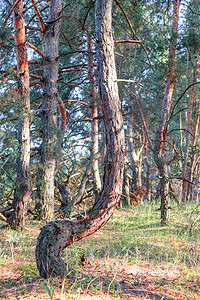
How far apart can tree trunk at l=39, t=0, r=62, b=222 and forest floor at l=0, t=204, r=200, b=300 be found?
155 cm

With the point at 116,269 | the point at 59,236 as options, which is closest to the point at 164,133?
the point at 116,269

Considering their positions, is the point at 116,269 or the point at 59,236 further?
the point at 116,269

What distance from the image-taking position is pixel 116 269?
489 centimetres

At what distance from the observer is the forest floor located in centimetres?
389

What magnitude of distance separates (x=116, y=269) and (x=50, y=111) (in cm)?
574

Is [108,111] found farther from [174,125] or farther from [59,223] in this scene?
[174,125]

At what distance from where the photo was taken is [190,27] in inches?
375

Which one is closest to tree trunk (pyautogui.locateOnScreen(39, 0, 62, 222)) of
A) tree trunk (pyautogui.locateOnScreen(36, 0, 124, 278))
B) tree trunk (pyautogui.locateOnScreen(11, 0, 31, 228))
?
tree trunk (pyautogui.locateOnScreen(11, 0, 31, 228))

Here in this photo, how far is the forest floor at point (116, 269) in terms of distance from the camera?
3.89 meters

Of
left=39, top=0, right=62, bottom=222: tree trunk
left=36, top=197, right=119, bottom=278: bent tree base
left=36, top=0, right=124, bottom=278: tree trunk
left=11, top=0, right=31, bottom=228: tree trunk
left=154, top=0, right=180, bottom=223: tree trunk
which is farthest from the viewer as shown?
left=39, top=0, right=62, bottom=222: tree trunk

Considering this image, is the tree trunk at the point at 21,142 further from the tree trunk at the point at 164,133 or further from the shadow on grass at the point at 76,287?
the tree trunk at the point at 164,133

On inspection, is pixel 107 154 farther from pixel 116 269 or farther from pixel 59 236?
pixel 116 269

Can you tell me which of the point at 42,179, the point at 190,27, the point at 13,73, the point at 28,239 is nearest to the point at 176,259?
the point at 28,239

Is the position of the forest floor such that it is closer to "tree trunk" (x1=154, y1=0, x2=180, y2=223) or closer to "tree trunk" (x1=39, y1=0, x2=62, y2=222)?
"tree trunk" (x1=154, y1=0, x2=180, y2=223)
